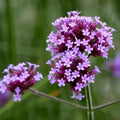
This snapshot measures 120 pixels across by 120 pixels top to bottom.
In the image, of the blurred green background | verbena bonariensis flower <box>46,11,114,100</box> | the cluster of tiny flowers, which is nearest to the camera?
verbena bonariensis flower <box>46,11,114,100</box>

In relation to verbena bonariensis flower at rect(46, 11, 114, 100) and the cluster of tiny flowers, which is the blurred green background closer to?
the cluster of tiny flowers

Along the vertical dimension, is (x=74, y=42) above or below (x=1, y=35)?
below

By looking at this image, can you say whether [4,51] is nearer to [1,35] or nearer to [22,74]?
[1,35]

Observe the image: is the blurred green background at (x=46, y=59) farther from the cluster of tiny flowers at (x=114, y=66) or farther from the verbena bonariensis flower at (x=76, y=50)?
the verbena bonariensis flower at (x=76, y=50)

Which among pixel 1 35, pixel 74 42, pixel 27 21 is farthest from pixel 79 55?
pixel 27 21

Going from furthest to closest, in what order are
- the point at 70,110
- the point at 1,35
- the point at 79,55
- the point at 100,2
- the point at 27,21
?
1. the point at 27,21
2. the point at 1,35
3. the point at 100,2
4. the point at 70,110
5. the point at 79,55

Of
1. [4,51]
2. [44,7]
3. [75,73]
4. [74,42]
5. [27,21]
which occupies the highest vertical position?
[27,21]

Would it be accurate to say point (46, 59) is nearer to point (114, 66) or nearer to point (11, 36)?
point (11, 36)

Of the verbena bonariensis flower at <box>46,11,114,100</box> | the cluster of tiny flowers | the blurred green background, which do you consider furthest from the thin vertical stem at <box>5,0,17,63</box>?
the cluster of tiny flowers
